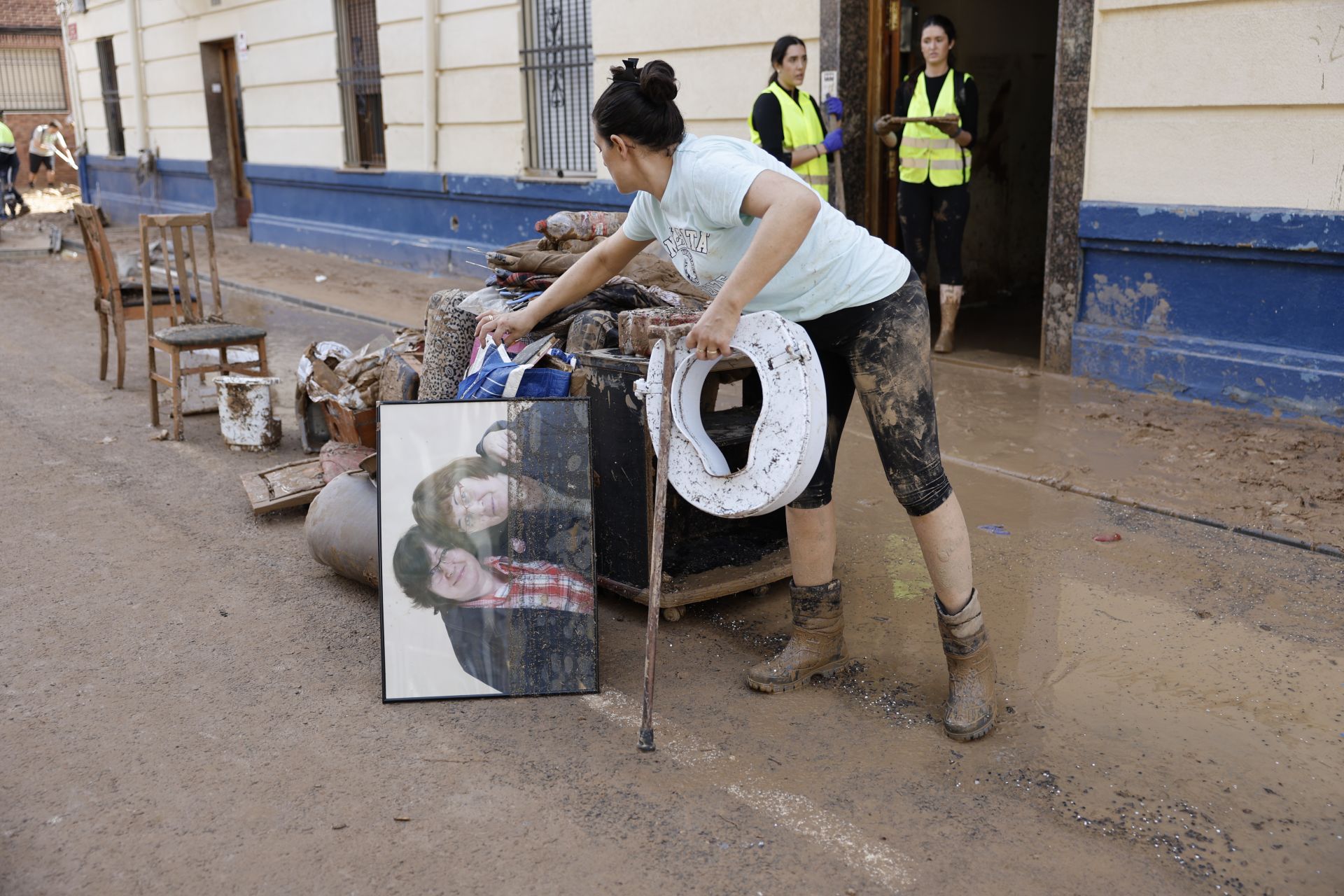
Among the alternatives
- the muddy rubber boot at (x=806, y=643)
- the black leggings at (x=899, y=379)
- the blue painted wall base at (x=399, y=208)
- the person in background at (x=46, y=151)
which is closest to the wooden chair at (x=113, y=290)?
the blue painted wall base at (x=399, y=208)

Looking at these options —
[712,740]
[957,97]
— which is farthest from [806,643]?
[957,97]

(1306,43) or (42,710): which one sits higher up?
(1306,43)

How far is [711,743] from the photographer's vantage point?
3.02 meters

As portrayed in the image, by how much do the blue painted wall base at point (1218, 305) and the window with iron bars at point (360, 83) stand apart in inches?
338

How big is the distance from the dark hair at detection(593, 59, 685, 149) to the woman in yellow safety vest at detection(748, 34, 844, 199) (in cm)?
408

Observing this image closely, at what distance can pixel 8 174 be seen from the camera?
19422 mm

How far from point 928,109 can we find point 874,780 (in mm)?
5284

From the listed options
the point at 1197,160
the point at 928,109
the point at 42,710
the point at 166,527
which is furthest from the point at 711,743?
the point at 928,109

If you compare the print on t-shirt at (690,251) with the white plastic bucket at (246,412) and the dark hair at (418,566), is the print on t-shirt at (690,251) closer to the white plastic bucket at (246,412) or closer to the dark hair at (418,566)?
the dark hair at (418,566)

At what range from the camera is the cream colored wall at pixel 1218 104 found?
17.7 ft

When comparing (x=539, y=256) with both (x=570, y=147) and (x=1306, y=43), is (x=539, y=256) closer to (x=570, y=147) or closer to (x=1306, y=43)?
(x=1306, y=43)

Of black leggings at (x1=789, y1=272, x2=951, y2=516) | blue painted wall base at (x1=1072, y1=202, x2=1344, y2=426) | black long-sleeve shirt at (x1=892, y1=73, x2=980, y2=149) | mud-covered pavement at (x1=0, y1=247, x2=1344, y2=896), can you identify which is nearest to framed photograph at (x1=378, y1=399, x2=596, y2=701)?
mud-covered pavement at (x1=0, y1=247, x2=1344, y2=896)

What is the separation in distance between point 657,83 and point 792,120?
→ 435 cm

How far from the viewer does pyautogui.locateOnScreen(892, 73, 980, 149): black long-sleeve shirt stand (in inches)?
277
